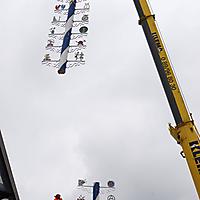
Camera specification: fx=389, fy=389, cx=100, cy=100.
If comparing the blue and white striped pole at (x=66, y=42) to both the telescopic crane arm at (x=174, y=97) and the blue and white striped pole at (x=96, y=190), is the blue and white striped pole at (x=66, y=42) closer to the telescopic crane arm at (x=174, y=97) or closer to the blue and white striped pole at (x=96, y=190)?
the telescopic crane arm at (x=174, y=97)

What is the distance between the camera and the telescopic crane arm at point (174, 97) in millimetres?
10938

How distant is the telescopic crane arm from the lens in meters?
10.9

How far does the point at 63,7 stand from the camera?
1506 cm

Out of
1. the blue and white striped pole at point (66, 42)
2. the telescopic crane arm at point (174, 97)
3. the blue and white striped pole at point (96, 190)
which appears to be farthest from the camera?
the blue and white striped pole at point (96, 190)

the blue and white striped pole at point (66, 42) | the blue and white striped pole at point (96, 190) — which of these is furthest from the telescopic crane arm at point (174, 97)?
the blue and white striped pole at point (96, 190)

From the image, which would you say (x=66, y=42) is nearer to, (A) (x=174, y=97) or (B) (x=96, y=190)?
→ (A) (x=174, y=97)

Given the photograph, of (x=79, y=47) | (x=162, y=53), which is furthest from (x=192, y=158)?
(x=79, y=47)

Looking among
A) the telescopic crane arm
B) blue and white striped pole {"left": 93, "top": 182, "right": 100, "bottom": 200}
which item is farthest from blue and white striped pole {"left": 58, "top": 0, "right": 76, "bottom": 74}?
blue and white striped pole {"left": 93, "top": 182, "right": 100, "bottom": 200}

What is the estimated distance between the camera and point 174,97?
12000mm

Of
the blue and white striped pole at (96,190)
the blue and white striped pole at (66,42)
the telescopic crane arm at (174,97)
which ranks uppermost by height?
the blue and white striped pole at (66,42)

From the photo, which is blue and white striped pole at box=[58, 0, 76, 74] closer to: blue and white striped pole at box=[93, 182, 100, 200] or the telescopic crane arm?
the telescopic crane arm

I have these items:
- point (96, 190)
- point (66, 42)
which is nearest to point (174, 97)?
point (66, 42)

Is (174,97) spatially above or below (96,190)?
above

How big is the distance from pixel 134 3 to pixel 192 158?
6423 mm
